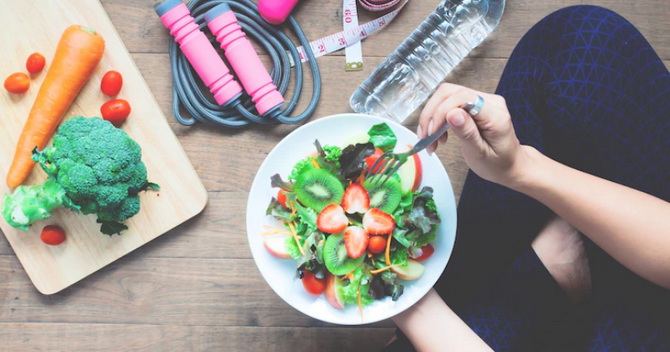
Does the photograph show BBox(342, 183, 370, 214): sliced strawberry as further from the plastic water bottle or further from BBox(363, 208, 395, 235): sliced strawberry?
the plastic water bottle

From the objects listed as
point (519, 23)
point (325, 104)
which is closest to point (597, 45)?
point (519, 23)

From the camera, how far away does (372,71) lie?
1314 millimetres

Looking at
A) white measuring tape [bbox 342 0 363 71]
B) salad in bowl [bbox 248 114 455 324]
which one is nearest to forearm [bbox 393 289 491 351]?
salad in bowl [bbox 248 114 455 324]

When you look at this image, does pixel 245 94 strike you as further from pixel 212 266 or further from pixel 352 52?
pixel 212 266

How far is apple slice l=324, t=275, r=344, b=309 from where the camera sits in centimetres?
106

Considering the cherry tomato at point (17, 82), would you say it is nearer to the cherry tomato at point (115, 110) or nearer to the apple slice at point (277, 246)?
the cherry tomato at point (115, 110)

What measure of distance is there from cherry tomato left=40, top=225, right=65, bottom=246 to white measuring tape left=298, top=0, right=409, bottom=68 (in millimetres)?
682

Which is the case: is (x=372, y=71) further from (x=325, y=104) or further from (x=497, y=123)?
(x=497, y=123)

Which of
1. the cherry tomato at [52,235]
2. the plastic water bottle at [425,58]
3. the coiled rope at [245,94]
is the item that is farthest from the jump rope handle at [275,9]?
the cherry tomato at [52,235]

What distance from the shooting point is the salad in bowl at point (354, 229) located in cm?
103

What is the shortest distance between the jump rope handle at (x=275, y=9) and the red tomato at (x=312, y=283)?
58cm

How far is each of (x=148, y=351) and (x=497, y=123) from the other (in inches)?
39.9

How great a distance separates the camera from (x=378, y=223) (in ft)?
3.34

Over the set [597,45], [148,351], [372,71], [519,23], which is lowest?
[148,351]
